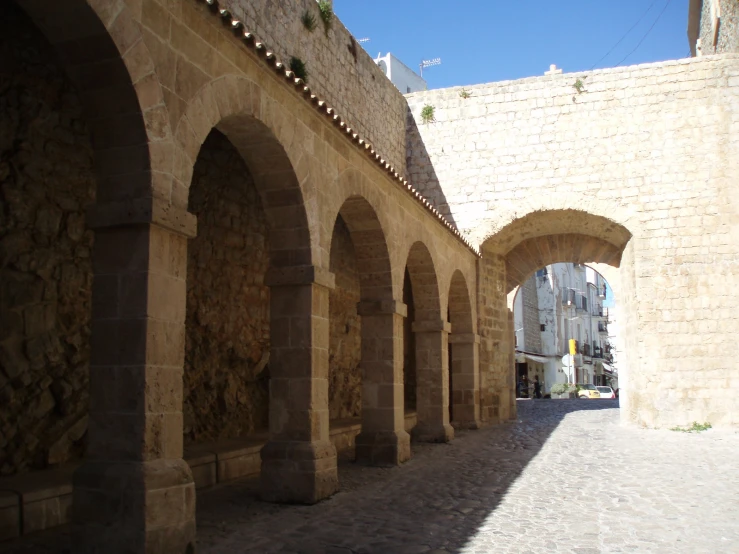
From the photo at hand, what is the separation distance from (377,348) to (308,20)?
4.94 metres

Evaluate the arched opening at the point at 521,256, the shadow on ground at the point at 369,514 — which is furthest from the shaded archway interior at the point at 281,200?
the arched opening at the point at 521,256

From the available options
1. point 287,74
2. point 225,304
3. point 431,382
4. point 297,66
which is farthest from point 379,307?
point 297,66

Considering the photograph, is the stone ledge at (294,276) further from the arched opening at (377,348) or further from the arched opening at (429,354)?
the arched opening at (429,354)

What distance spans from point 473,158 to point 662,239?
4.02 metres

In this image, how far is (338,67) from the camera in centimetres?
1141

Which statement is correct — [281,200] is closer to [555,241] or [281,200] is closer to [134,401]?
[134,401]

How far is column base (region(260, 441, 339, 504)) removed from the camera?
596cm

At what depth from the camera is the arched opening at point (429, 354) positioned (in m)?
10.7

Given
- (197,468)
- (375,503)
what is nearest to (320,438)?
(375,503)

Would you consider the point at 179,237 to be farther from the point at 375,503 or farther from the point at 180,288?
the point at 375,503

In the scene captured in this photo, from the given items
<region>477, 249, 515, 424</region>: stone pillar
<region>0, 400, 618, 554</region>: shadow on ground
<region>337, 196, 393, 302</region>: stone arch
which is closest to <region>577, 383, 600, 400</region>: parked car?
<region>477, 249, 515, 424</region>: stone pillar

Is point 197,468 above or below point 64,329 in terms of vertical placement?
below

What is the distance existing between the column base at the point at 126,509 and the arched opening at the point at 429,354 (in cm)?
693

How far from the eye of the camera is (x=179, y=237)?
14.3 ft
